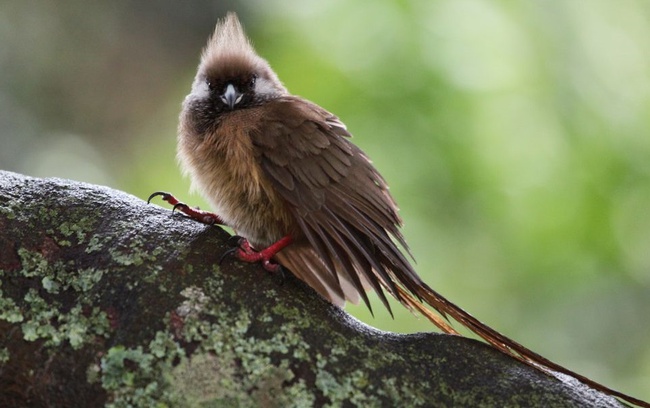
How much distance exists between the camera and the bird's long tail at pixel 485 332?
2.20 m

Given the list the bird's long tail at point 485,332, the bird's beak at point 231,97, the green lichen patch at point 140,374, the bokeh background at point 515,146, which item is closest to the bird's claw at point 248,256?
the green lichen patch at point 140,374

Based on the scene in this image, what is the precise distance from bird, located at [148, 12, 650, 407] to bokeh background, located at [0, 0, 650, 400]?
1.51m

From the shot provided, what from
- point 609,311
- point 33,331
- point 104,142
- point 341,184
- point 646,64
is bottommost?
point 33,331

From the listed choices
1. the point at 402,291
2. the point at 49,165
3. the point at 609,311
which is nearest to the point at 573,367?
the point at 609,311

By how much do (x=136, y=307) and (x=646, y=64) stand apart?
3.48 metres

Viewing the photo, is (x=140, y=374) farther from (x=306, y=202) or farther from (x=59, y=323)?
(x=306, y=202)

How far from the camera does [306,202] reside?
268 cm

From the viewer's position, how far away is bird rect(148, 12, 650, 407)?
8.40 ft

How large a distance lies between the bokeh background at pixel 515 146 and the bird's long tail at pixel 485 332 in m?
1.76

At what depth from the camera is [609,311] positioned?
454cm

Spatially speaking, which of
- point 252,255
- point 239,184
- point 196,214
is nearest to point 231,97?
point 239,184

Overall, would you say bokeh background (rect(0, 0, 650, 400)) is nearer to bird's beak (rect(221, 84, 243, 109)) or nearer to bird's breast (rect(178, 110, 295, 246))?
bird's beak (rect(221, 84, 243, 109))

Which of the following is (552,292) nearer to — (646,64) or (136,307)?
(646,64)

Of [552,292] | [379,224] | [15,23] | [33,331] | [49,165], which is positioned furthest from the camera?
[15,23]
